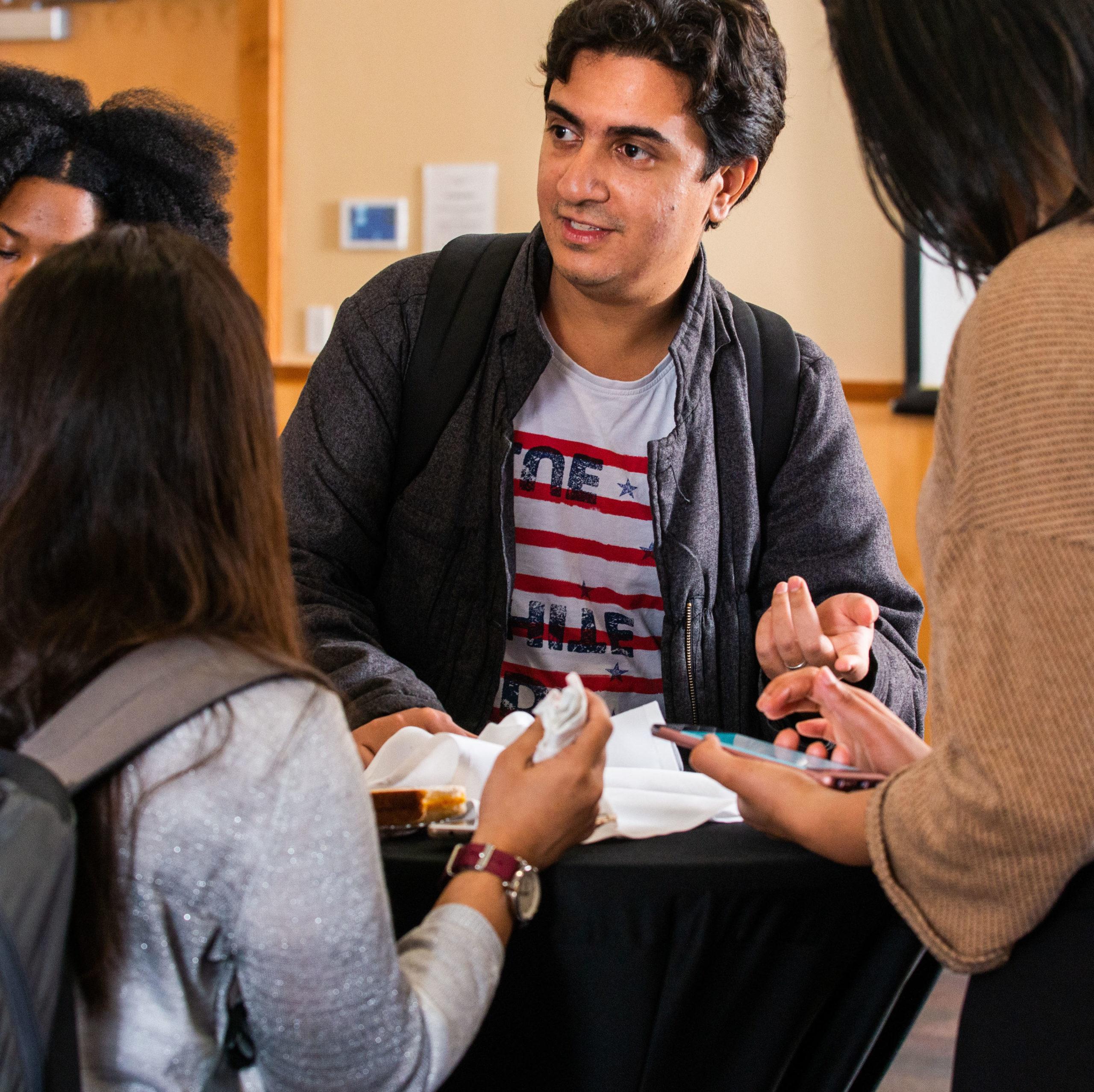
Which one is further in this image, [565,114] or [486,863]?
[565,114]

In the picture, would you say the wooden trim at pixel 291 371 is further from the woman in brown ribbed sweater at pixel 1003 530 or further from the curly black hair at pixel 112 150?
the woman in brown ribbed sweater at pixel 1003 530

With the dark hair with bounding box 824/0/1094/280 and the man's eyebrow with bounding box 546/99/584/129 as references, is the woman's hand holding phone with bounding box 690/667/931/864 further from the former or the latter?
the man's eyebrow with bounding box 546/99/584/129

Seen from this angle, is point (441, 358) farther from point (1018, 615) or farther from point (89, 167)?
point (1018, 615)

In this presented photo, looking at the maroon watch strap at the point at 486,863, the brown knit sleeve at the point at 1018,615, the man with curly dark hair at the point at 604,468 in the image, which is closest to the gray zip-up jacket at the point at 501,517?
the man with curly dark hair at the point at 604,468

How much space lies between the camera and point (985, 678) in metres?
0.77

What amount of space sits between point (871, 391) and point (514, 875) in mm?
2991

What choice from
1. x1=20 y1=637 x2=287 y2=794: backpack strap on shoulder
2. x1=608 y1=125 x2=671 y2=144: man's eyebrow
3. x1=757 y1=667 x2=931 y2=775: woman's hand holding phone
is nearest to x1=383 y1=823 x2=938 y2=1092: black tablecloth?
x1=757 y1=667 x2=931 y2=775: woman's hand holding phone

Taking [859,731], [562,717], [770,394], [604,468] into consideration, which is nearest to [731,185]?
[770,394]

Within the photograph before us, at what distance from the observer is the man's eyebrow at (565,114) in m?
1.73

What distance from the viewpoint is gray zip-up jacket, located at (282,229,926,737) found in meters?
1.68

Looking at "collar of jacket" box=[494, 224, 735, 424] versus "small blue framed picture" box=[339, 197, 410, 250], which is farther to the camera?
"small blue framed picture" box=[339, 197, 410, 250]

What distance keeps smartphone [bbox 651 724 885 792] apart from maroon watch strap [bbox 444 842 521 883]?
19 cm

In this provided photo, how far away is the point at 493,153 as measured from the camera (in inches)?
145

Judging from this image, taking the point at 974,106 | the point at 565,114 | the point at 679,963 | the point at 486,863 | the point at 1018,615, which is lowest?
the point at 679,963
